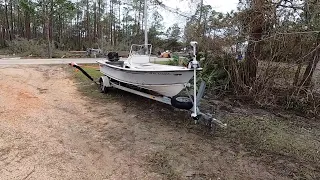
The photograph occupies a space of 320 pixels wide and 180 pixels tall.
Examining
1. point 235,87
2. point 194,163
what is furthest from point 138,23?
point 194,163

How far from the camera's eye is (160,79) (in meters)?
5.46

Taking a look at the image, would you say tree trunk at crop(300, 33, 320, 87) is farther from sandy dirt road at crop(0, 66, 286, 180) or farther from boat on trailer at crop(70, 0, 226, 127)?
sandy dirt road at crop(0, 66, 286, 180)

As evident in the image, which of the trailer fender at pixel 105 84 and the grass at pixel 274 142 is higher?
the trailer fender at pixel 105 84

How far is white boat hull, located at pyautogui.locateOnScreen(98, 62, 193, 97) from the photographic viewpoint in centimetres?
510

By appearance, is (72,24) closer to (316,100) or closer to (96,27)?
(96,27)

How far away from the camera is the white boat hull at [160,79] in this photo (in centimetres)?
510

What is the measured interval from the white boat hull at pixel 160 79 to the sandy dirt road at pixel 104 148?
2.05 ft

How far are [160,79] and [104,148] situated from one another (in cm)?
208

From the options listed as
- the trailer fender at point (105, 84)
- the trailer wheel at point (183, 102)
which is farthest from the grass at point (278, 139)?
the trailer fender at point (105, 84)

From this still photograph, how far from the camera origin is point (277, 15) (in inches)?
232

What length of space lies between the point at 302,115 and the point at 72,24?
3397cm

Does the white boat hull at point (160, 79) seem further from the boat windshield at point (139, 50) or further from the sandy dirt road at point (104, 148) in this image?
the boat windshield at point (139, 50)

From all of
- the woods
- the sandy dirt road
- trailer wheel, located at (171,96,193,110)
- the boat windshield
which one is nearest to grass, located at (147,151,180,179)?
the sandy dirt road

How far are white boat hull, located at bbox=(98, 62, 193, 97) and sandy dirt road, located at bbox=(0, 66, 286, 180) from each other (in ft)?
2.05
